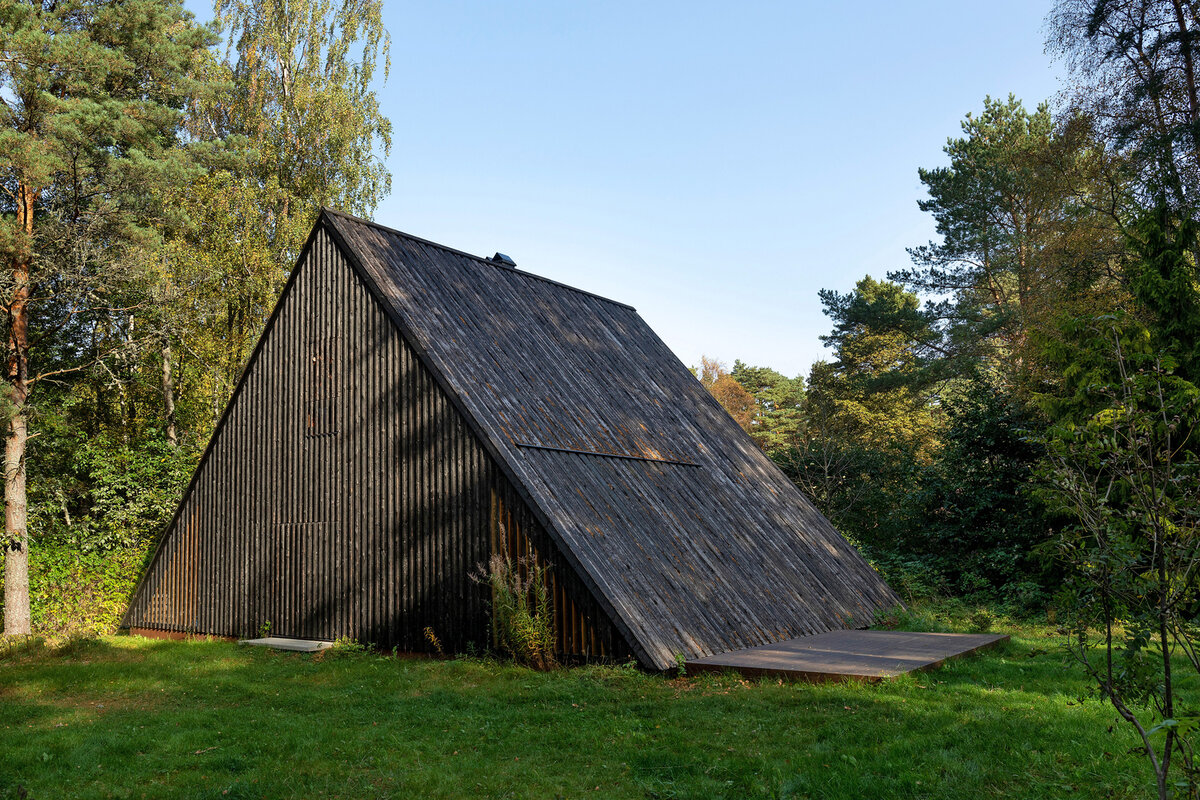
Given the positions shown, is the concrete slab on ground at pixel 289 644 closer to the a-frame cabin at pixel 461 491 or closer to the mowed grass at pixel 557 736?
the a-frame cabin at pixel 461 491

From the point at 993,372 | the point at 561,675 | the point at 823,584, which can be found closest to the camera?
the point at 561,675

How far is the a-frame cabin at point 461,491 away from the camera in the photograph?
10617 millimetres

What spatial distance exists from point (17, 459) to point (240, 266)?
9.06m

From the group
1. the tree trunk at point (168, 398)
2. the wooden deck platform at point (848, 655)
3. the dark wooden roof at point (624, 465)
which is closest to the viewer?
the wooden deck platform at point (848, 655)

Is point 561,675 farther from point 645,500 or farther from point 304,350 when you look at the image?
point 304,350

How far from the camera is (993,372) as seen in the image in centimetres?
3200

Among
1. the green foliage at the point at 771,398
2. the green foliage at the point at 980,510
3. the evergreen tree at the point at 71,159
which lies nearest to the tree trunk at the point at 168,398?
the evergreen tree at the point at 71,159

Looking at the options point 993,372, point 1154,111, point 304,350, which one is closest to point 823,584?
point 304,350

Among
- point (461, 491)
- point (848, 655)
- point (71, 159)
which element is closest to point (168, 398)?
point (71, 159)

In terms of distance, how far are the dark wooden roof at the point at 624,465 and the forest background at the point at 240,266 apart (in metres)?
3.70

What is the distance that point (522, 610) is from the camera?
1000 cm

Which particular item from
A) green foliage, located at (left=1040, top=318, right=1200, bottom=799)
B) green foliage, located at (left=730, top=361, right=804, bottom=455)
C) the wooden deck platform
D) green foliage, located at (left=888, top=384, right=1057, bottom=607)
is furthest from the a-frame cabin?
green foliage, located at (left=730, top=361, right=804, bottom=455)

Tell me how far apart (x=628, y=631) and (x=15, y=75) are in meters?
14.9

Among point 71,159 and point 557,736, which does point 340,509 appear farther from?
point 71,159
